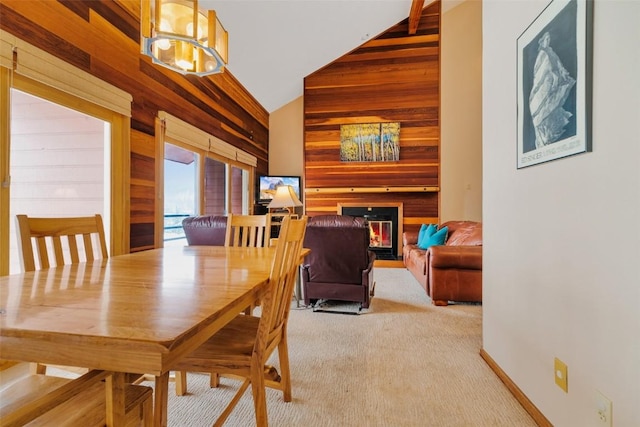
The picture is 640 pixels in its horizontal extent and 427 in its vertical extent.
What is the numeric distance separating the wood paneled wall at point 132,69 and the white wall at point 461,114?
4.11m

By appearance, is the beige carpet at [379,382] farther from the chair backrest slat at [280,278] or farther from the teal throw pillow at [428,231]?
the teal throw pillow at [428,231]

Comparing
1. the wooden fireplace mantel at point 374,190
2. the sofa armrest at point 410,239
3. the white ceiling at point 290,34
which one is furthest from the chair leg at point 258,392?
the wooden fireplace mantel at point 374,190

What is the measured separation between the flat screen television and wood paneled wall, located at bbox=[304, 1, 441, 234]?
0.26 m

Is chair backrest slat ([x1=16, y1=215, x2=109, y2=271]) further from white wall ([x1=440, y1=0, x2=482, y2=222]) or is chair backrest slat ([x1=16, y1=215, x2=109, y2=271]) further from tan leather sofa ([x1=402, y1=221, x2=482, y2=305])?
white wall ([x1=440, y1=0, x2=482, y2=222])

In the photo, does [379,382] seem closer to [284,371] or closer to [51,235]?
[284,371]

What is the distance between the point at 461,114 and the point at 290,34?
348 cm

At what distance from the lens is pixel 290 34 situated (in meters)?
4.60

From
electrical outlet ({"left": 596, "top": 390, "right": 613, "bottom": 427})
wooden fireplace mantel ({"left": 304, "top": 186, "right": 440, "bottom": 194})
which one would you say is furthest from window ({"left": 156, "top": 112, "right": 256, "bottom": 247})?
electrical outlet ({"left": 596, "top": 390, "right": 613, "bottom": 427})

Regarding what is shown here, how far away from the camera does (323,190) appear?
6.21 metres

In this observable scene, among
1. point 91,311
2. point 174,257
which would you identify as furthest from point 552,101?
point 174,257

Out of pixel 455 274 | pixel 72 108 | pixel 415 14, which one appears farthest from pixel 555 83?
pixel 415 14

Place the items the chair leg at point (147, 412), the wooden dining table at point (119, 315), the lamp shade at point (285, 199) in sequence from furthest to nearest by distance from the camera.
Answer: the lamp shade at point (285, 199)
the chair leg at point (147, 412)
the wooden dining table at point (119, 315)

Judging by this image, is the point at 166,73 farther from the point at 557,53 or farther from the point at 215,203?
the point at 557,53

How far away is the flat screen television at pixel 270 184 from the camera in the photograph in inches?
246
